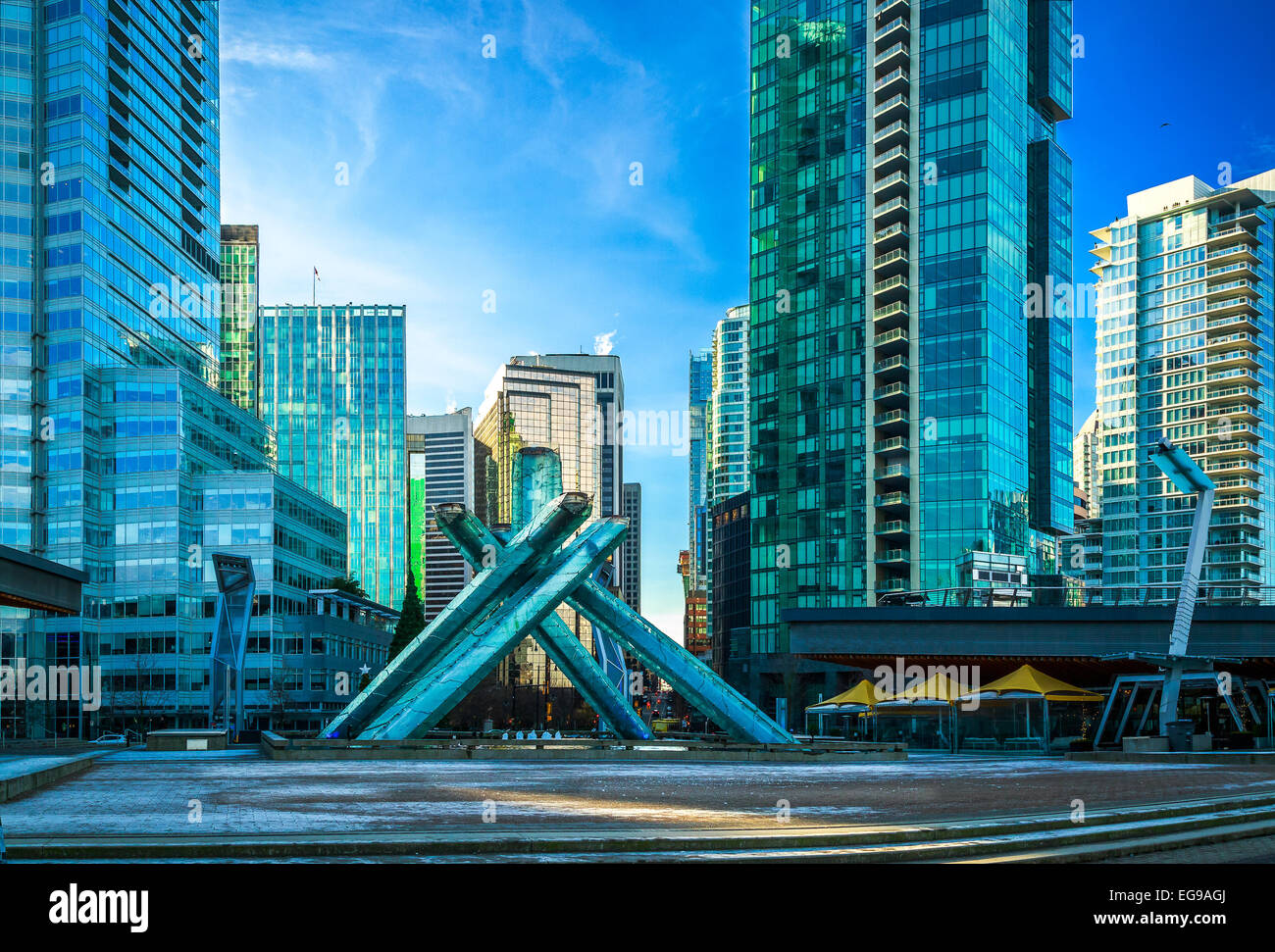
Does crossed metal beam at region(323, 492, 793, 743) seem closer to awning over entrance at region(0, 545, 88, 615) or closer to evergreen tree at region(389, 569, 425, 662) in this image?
awning over entrance at region(0, 545, 88, 615)

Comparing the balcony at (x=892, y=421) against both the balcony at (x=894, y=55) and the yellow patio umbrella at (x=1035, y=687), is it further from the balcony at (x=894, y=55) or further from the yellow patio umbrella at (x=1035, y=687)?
the yellow patio umbrella at (x=1035, y=687)

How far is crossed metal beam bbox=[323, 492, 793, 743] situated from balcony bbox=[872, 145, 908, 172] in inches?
2844

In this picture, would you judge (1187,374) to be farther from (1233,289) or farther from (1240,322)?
(1233,289)

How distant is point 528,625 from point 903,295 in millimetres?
73219

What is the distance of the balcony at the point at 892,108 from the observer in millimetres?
104250

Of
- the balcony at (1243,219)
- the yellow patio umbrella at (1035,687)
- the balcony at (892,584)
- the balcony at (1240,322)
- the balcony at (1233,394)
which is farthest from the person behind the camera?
the balcony at (1243,219)

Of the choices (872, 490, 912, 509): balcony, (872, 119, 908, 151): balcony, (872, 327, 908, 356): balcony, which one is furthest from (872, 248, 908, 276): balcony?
(872, 490, 912, 509): balcony

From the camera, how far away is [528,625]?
38906 mm

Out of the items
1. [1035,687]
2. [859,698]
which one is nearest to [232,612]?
[859,698]

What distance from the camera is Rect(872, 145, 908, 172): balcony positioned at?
10438cm

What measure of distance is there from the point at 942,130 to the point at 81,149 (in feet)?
239

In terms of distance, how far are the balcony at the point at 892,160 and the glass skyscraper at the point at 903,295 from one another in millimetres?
270

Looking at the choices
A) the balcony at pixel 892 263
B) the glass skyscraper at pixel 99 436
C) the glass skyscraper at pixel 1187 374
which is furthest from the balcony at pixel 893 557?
the glass skyscraper at pixel 1187 374
